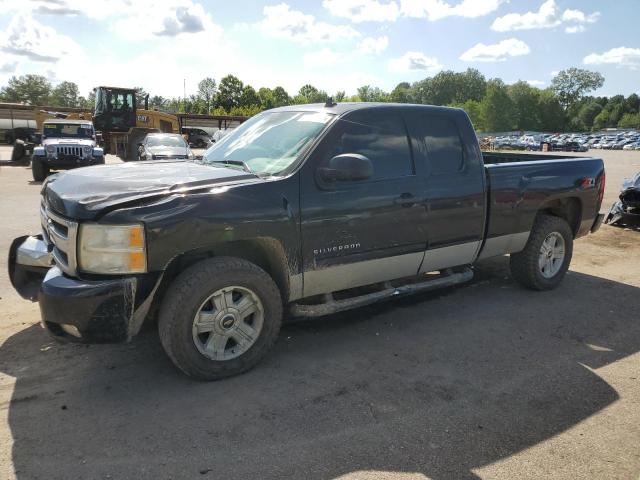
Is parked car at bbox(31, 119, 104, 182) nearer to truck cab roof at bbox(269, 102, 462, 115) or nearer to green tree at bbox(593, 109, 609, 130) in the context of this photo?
truck cab roof at bbox(269, 102, 462, 115)

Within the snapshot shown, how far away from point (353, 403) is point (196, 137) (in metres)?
38.9

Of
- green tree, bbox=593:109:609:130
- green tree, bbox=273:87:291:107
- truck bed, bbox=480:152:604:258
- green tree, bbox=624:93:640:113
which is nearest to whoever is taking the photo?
truck bed, bbox=480:152:604:258

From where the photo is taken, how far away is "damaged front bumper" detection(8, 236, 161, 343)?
304 centimetres

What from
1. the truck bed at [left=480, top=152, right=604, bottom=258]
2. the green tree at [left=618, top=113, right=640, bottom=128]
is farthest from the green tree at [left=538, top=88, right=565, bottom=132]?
the truck bed at [left=480, top=152, right=604, bottom=258]

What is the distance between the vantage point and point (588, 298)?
18.2ft

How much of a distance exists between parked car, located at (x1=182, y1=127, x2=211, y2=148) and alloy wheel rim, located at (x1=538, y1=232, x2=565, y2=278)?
1418 inches

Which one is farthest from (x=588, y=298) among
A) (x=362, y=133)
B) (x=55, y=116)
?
(x=55, y=116)

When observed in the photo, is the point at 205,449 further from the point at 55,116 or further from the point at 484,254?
the point at 55,116

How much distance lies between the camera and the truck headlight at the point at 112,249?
10.1 ft

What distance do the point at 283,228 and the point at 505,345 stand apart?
2.17 meters

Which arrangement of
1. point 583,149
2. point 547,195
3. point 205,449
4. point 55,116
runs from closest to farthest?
point 205,449
point 547,195
point 55,116
point 583,149

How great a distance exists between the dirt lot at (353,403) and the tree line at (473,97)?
8142cm

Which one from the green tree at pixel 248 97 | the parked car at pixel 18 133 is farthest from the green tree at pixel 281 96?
the parked car at pixel 18 133

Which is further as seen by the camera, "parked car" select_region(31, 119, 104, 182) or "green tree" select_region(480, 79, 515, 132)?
"green tree" select_region(480, 79, 515, 132)
